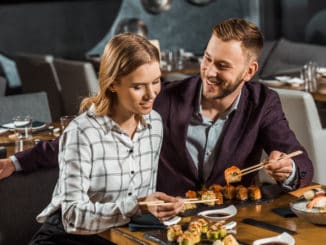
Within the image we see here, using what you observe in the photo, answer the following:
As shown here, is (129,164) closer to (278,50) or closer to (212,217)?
(212,217)

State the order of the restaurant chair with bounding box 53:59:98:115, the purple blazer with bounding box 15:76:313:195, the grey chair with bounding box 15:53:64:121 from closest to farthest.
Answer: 1. the purple blazer with bounding box 15:76:313:195
2. the restaurant chair with bounding box 53:59:98:115
3. the grey chair with bounding box 15:53:64:121

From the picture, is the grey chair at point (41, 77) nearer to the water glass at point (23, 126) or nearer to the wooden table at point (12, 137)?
the wooden table at point (12, 137)

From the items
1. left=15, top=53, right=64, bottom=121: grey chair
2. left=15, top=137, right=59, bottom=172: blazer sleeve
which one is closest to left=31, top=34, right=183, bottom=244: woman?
left=15, top=137, right=59, bottom=172: blazer sleeve

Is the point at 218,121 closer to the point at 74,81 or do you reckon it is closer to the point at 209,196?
the point at 209,196

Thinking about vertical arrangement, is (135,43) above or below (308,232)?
above

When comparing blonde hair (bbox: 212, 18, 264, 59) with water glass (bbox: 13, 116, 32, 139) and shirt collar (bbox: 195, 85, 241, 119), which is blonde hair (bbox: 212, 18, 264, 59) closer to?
shirt collar (bbox: 195, 85, 241, 119)

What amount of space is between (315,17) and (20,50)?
2.90 m

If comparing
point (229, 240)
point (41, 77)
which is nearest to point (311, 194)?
point (229, 240)

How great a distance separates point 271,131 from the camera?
3.12 meters

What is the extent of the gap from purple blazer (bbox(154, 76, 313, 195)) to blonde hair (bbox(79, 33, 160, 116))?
413 millimetres

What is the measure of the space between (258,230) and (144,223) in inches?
13.9

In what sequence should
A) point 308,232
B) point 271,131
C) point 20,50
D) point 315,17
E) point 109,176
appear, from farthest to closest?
1. point 315,17
2. point 20,50
3. point 271,131
4. point 109,176
5. point 308,232

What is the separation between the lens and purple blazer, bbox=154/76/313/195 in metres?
3.13

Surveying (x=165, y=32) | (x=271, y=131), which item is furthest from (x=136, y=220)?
(x=165, y=32)
